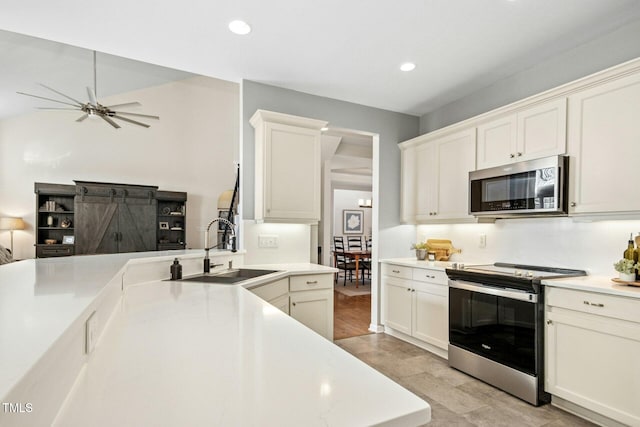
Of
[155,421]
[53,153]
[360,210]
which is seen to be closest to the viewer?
[155,421]

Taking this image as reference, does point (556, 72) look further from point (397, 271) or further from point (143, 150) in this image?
point (143, 150)

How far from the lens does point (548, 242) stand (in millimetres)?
2717

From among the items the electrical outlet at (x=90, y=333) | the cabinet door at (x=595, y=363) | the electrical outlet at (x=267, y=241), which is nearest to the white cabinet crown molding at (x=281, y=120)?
the electrical outlet at (x=267, y=241)

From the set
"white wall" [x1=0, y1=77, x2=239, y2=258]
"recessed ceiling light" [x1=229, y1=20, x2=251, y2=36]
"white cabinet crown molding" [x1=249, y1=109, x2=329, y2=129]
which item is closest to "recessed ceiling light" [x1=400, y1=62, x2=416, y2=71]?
"white cabinet crown molding" [x1=249, y1=109, x2=329, y2=129]

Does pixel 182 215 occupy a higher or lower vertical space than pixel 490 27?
lower

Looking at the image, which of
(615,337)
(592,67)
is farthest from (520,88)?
(615,337)

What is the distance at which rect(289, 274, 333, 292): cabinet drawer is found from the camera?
264 centimetres

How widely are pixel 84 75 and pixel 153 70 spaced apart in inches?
46.8

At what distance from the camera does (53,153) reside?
578 centimetres

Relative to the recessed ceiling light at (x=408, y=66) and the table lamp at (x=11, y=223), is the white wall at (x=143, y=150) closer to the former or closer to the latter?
the table lamp at (x=11, y=223)

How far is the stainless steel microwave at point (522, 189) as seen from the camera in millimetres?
2338

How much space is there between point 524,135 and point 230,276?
269cm

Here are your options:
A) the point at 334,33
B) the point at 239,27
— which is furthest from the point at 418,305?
the point at 239,27

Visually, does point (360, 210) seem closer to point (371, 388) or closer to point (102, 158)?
point (102, 158)
